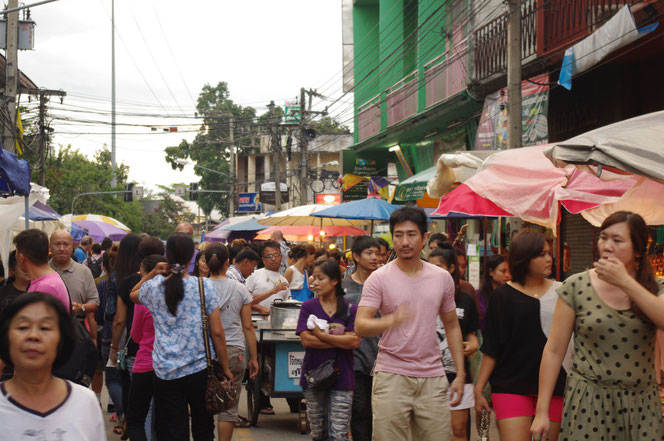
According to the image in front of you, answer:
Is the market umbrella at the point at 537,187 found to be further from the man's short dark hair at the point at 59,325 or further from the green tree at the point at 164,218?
the green tree at the point at 164,218

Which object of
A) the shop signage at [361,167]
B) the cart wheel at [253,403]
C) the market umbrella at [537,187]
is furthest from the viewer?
the shop signage at [361,167]

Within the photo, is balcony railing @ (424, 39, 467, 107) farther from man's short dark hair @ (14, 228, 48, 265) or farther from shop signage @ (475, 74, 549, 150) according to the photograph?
man's short dark hair @ (14, 228, 48, 265)

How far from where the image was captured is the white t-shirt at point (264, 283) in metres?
10.8

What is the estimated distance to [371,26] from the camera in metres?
31.9

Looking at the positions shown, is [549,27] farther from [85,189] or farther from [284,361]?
[85,189]

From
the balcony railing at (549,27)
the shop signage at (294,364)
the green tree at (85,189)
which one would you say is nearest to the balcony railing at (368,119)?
the balcony railing at (549,27)

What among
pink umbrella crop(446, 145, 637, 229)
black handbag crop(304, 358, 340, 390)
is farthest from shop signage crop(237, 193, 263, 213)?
black handbag crop(304, 358, 340, 390)

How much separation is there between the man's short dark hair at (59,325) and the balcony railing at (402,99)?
20.3 metres

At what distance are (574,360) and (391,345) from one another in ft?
4.36

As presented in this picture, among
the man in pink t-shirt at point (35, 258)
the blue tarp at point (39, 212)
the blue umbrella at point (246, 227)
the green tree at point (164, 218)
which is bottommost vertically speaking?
the man in pink t-shirt at point (35, 258)

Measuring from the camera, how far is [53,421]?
318 cm

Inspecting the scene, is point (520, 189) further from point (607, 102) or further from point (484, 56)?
point (484, 56)

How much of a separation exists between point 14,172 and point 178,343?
531cm

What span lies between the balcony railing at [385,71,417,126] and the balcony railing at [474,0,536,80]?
485 cm
